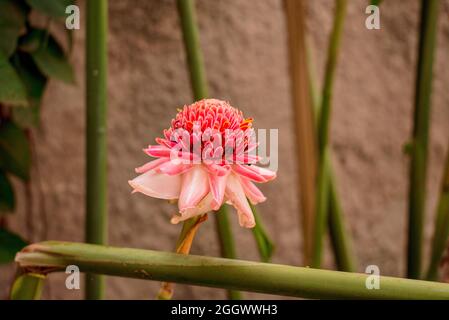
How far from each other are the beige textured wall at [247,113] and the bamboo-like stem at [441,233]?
238 mm

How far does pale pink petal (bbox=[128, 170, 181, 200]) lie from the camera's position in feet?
0.71

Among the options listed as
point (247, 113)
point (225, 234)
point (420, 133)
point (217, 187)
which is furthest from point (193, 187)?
point (247, 113)

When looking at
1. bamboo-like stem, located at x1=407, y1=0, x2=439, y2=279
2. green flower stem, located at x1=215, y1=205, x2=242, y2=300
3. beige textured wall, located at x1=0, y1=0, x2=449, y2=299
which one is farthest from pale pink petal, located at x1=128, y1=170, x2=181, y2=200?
Answer: beige textured wall, located at x1=0, y1=0, x2=449, y2=299

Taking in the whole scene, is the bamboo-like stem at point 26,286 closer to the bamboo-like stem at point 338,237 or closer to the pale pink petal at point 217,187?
the pale pink petal at point 217,187

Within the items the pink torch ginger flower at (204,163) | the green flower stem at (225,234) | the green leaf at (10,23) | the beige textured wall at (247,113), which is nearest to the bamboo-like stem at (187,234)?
the pink torch ginger flower at (204,163)

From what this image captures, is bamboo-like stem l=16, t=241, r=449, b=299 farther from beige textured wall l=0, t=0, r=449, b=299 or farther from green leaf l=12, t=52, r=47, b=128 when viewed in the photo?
beige textured wall l=0, t=0, r=449, b=299

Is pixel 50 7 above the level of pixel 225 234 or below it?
above

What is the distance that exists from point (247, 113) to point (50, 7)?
26 centimetres

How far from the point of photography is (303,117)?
16.8 inches

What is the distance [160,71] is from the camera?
2.16 feet

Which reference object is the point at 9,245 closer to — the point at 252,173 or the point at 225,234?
the point at 225,234

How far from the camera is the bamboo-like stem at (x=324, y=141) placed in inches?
16.1

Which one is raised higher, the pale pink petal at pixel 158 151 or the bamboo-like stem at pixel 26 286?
the pale pink petal at pixel 158 151


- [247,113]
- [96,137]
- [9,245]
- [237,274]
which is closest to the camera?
[237,274]
